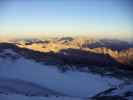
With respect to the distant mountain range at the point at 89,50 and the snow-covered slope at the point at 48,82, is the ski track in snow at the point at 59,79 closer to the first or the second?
the snow-covered slope at the point at 48,82

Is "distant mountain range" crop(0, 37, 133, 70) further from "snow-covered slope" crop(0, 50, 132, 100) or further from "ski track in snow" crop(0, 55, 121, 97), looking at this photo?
"ski track in snow" crop(0, 55, 121, 97)

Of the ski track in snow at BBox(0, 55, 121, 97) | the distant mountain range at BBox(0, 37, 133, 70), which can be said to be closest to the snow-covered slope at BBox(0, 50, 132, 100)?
the ski track in snow at BBox(0, 55, 121, 97)

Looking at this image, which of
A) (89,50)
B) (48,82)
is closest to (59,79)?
(48,82)

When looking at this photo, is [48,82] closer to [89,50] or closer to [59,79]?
[59,79]

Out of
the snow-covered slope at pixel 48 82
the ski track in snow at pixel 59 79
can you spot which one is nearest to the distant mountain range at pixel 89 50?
the snow-covered slope at pixel 48 82

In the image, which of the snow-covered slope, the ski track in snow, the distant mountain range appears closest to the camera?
the distant mountain range

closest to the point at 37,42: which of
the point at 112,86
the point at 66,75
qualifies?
the point at 112,86

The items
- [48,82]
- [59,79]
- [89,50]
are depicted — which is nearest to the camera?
[89,50]

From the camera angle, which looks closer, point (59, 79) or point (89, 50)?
point (89, 50)
